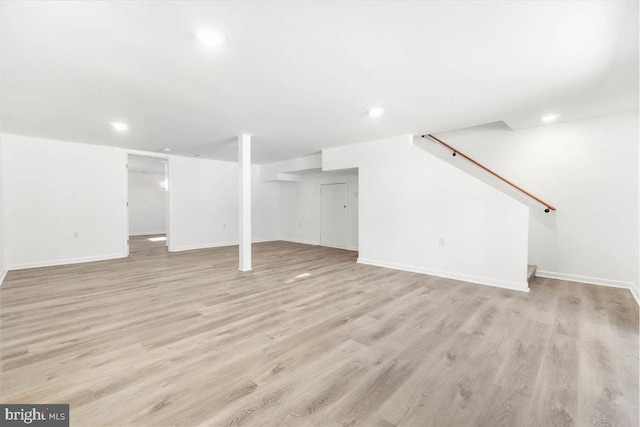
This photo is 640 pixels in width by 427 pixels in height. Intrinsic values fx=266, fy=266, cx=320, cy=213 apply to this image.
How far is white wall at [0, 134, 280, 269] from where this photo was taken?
4914 millimetres

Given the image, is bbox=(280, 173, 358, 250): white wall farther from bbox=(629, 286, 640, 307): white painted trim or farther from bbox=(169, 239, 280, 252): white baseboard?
bbox=(629, 286, 640, 307): white painted trim

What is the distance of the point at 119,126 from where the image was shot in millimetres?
4324

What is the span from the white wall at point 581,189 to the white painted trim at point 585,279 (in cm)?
1

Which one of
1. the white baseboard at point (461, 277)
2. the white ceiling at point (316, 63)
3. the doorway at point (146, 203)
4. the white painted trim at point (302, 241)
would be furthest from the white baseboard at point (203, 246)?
the white baseboard at point (461, 277)

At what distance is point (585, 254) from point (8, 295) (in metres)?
8.16

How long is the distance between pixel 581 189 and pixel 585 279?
1.39 metres

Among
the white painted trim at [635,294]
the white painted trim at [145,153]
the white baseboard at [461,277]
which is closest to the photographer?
the white painted trim at [635,294]

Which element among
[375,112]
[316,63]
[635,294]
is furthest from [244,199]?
[635,294]

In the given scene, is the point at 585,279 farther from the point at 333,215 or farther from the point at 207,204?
the point at 207,204

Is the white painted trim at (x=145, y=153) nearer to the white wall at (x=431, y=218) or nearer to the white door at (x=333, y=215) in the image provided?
the white door at (x=333, y=215)

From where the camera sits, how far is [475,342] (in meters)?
2.31

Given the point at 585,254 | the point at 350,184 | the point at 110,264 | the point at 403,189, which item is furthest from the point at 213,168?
the point at 585,254

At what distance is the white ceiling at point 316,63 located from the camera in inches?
69.7

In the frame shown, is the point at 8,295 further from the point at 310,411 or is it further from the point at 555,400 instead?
the point at 555,400
